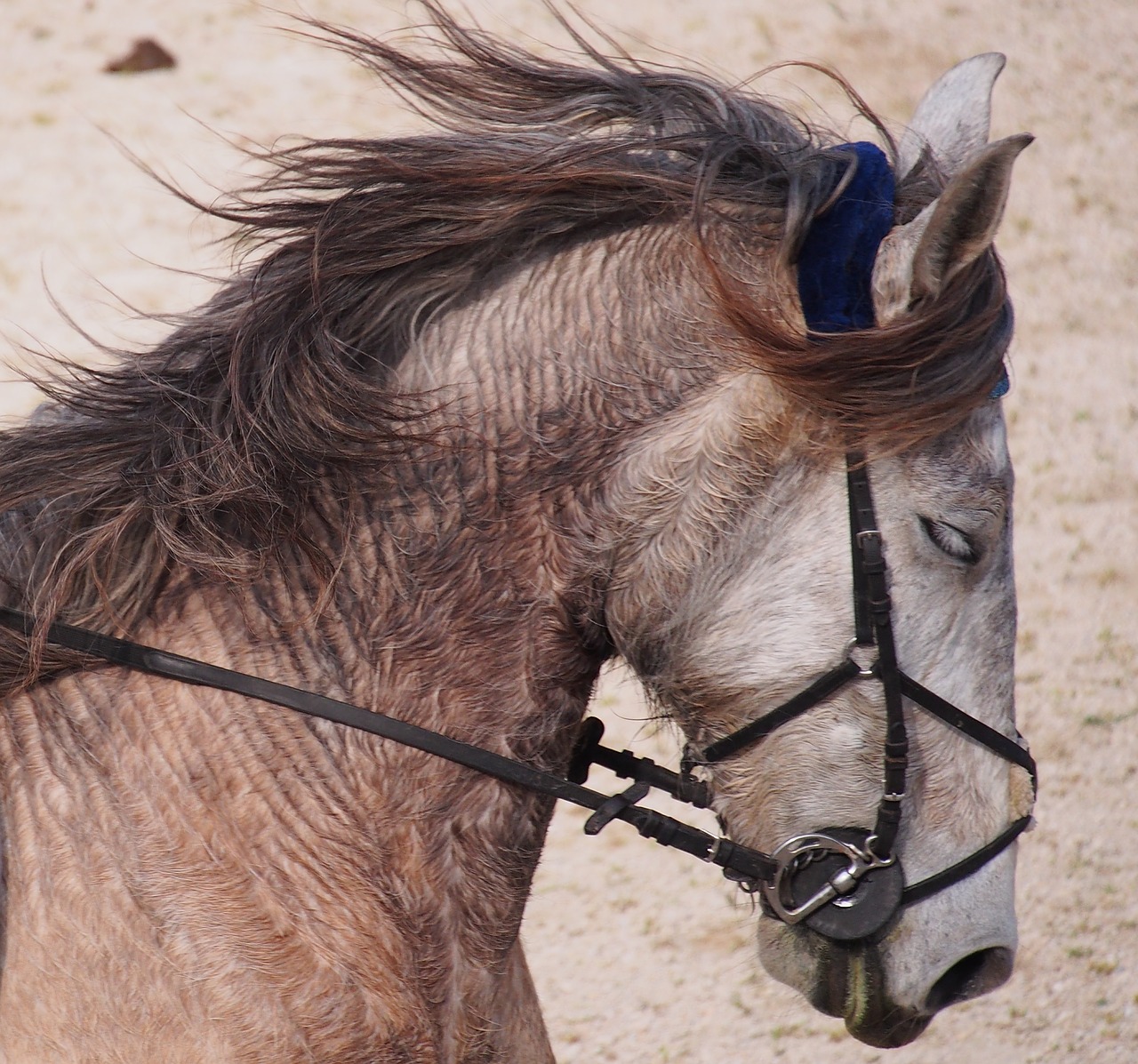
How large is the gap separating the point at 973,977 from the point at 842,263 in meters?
1.16

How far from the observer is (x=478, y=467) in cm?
173

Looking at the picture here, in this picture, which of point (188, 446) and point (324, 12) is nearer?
point (188, 446)

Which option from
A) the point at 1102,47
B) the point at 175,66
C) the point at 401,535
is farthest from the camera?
the point at 1102,47

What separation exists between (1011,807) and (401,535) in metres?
1.03

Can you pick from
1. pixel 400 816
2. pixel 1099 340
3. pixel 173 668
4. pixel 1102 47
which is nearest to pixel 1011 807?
pixel 400 816

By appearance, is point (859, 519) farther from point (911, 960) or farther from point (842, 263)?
point (911, 960)

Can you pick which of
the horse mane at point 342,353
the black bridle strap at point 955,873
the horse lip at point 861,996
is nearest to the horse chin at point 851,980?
Result: the horse lip at point 861,996

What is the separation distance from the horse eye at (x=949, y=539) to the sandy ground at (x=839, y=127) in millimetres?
870

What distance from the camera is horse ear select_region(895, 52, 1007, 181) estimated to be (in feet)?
6.11

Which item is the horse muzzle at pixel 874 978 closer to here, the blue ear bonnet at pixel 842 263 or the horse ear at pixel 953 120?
the blue ear bonnet at pixel 842 263

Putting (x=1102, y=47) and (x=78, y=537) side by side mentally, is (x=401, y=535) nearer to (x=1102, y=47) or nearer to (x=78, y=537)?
(x=78, y=537)

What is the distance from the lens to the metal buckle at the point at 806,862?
1.75 metres

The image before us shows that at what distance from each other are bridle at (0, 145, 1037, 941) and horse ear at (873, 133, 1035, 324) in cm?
5

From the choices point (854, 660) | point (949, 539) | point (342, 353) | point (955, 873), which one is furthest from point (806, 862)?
point (342, 353)
